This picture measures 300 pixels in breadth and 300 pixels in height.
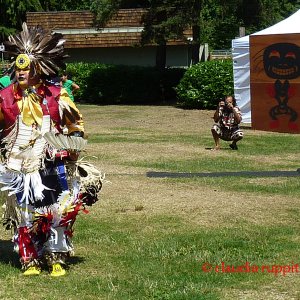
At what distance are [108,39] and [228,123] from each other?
937 inches

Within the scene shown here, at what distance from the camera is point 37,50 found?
640 centimetres

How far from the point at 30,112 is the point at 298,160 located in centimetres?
790

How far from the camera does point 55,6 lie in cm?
5212

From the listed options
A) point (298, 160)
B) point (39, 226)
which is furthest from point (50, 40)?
point (298, 160)

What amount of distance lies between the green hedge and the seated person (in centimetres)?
1555

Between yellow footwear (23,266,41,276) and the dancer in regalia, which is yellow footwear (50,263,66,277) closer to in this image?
the dancer in regalia

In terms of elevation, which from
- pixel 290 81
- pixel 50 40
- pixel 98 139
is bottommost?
pixel 98 139

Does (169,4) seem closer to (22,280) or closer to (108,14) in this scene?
(108,14)

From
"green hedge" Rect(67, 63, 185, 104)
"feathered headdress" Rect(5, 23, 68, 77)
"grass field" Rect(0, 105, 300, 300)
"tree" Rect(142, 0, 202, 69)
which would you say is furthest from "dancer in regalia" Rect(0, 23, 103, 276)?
"green hedge" Rect(67, 63, 185, 104)

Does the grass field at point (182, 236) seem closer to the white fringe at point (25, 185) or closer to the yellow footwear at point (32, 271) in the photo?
the yellow footwear at point (32, 271)

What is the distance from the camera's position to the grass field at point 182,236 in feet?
19.0

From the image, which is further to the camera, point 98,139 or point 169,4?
point 169,4

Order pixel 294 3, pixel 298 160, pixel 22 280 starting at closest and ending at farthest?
pixel 22 280, pixel 298 160, pixel 294 3

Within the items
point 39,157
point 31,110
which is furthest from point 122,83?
point 39,157
